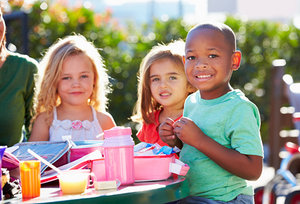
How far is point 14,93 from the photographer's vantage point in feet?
12.3

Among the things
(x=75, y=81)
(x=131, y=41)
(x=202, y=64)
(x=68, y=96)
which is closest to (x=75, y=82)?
(x=75, y=81)

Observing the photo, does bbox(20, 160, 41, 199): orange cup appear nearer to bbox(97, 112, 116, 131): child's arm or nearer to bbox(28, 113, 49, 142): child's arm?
bbox(28, 113, 49, 142): child's arm

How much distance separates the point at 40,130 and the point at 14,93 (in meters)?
0.39

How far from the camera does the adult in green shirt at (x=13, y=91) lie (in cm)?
371

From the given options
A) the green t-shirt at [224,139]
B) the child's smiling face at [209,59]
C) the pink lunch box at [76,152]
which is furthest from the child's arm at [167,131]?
the pink lunch box at [76,152]

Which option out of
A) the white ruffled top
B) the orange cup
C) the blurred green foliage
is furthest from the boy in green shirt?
the blurred green foliage

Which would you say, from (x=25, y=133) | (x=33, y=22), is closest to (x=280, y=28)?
(x=33, y=22)

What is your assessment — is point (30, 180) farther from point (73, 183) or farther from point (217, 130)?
point (217, 130)

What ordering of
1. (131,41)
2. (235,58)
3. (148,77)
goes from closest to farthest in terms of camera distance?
(235,58), (148,77), (131,41)

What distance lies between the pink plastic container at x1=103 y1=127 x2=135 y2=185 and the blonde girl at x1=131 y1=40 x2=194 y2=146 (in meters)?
1.26

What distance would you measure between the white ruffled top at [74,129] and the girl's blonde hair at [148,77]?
1.01 feet

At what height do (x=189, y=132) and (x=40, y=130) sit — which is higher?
(x=189, y=132)

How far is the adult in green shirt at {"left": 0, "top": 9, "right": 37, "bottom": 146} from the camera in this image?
371cm

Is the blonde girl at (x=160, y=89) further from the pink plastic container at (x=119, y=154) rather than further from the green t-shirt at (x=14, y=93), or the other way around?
the pink plastic container at (x=119, y=154)
